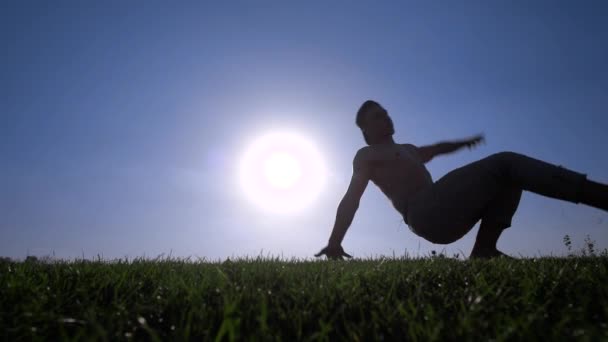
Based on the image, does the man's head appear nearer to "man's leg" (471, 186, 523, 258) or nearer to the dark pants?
the dark pants

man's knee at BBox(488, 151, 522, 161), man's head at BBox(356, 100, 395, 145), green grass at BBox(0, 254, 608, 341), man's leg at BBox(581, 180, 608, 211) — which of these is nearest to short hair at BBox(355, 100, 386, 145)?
man's head at BBox(356, 100, 395, 145)

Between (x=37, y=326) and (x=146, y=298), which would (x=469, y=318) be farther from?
(x=37, y=326)

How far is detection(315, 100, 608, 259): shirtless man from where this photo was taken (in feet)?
12.3

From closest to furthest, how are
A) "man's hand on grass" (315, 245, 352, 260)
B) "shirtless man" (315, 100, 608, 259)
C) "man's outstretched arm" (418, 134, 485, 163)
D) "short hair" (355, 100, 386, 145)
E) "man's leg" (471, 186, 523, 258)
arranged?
"shirtless man" (315, 100, 608, 259) → "man's hand on grass" (315, 245, 352, 260) → "man's leg" (471, 186, 523, 258) → "short hair" (355, 100, 386, 145) → "man's outstretched arm" (418, 134, 485, 163)

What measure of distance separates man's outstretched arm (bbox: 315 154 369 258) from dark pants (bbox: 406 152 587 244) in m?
0.69

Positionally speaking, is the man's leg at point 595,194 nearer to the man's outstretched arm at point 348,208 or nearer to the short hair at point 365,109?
the man's outstretched arm at point 348,208

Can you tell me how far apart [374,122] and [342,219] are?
5.61 ft

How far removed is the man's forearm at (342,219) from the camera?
4719 mm

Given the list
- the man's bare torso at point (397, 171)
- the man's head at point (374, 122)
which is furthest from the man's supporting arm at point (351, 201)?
the man's head at point (374, 122)

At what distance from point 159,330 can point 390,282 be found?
5.01ft

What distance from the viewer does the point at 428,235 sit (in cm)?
493

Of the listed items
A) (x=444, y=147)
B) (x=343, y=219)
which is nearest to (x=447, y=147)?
(x=444, y=147)

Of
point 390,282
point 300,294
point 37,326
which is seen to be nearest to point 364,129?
point 390,282

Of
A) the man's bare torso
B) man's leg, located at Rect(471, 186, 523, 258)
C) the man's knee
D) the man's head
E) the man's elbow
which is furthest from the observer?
the man's head
